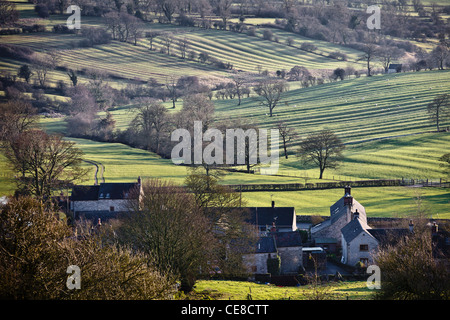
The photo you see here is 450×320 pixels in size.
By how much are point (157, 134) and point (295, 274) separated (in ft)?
174

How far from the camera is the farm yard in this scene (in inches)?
2303

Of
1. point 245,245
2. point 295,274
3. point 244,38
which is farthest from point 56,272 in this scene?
point 244,38

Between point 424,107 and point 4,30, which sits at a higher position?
point 4,30

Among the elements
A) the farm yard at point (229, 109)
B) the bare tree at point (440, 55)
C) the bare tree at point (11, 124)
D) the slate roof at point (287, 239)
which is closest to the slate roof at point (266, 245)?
the slate roof at point (287, 239)

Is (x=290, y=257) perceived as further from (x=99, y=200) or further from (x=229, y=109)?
(x=229, y=109)

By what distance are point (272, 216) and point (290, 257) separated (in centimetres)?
901

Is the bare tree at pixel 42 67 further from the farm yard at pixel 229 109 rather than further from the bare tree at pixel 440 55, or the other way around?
the bare tree at pixel 440 55

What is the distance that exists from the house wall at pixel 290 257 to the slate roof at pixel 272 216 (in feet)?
26.2

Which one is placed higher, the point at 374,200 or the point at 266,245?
the point at 266,245

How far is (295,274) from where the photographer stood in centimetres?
4294

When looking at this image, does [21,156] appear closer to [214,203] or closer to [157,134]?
[214,203]

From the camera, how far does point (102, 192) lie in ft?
190

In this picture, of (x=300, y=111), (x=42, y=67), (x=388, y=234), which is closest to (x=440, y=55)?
(x=300, y=111)
